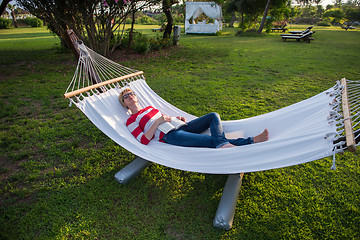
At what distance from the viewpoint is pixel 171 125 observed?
6.70 ft

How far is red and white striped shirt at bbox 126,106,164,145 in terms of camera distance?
2.02m

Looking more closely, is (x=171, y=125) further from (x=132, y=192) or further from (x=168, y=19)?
(x=168, y=19)

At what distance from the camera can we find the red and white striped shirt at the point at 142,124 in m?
2.02

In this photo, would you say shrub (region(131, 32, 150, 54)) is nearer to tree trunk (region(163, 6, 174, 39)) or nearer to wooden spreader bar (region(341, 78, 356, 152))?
tree trunk (region(163, 6, 174, 39))

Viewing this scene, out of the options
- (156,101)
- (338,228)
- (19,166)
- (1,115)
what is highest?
(156,101)

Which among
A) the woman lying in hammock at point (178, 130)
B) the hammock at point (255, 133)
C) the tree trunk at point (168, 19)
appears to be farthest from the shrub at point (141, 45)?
the woman lying in hammock at point (178, 130)

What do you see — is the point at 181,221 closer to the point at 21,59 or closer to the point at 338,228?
the point at 338,228

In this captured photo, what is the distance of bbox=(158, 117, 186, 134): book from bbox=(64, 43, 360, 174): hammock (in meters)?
0.14

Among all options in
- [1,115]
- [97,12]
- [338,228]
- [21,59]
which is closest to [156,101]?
[338,228]

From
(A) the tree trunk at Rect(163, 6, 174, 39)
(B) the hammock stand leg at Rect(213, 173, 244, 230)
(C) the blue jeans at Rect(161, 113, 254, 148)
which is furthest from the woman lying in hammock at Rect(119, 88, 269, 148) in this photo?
(A) the tree trunk at Rect(163, 6, 174, 39)

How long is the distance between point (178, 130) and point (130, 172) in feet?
1.88

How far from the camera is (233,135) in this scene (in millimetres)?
2104

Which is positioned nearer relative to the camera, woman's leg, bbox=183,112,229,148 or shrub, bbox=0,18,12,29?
woman's leg, bbox=183,112,229,148

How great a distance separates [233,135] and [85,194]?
1.43 metres
